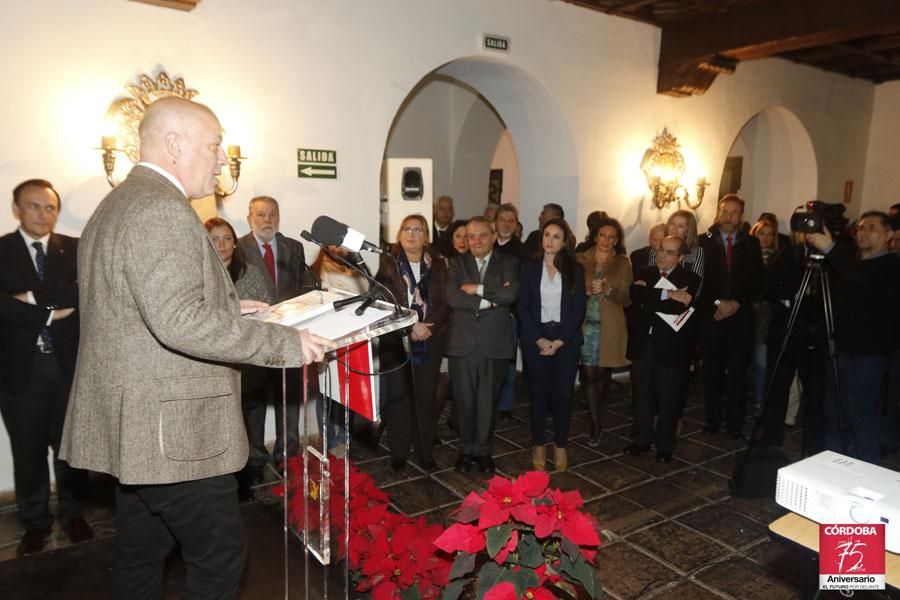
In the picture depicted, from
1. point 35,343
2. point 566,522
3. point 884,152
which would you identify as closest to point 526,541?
point 566,522

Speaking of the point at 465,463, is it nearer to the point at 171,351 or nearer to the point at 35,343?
the point at 35,343

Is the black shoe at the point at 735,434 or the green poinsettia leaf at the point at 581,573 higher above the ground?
the green poinsettia leaf at the point at 581,573

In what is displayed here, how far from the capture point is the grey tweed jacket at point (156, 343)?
1.52 metres

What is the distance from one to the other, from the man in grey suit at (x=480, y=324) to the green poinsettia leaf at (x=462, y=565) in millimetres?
2009

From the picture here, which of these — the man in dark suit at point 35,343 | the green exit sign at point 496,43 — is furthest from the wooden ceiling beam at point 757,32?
the man in dark suit at point 35,343

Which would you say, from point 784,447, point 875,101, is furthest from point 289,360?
point 875,101

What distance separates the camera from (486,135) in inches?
363

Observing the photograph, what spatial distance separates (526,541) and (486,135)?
8.10 meters

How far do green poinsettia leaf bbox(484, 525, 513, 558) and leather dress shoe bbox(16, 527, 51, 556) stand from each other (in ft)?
8.13

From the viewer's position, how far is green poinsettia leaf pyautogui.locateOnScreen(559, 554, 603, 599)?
168 centimetres

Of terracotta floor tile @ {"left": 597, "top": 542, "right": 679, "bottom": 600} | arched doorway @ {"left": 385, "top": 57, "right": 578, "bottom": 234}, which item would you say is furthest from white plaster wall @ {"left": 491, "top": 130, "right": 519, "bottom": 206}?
terracotta floor tile @ {"left": 597, "top": 542, "right": 679, "bottom": 600}

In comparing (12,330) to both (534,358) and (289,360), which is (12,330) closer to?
(289,360)

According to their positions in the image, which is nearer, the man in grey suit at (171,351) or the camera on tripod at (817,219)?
the man in grey suit at (171,351)

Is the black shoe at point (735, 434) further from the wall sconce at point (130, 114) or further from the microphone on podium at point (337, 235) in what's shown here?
the wall sconce at point (130, 114)
